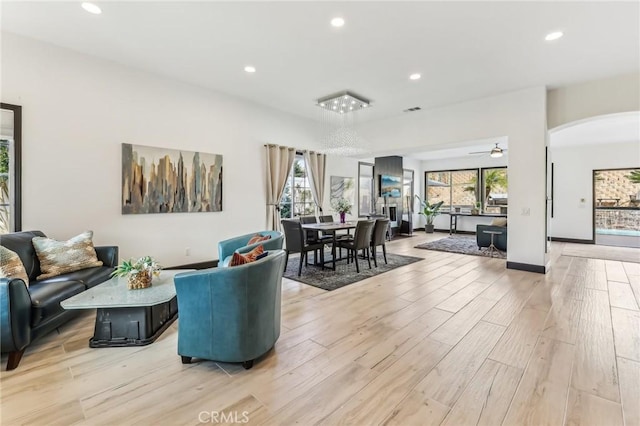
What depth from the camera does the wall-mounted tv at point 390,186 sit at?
9.59 metres

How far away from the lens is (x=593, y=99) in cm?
469

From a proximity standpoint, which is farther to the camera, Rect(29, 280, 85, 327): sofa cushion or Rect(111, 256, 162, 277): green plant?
A: Rect(111, 256, 162, 277): green plant

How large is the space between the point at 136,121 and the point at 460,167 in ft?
34.4

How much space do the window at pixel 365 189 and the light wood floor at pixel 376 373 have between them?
5485mm

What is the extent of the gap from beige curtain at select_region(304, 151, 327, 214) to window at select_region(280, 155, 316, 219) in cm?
A: 12

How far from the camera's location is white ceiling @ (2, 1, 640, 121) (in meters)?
2.94

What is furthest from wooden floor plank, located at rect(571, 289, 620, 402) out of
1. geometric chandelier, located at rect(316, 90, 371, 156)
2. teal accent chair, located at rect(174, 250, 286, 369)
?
geometric chandelier, located at rect(316, 90, 371, 156)

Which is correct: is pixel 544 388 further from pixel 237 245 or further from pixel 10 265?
Answer: pixel 10 265


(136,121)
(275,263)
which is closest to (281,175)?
(136,121)

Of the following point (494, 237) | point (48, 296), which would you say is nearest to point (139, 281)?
point (48, 296)

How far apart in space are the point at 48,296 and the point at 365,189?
7781mm

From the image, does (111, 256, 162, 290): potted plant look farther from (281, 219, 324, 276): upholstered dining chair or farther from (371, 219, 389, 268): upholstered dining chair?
(371, 219, 389, 268): upholstered dining chair

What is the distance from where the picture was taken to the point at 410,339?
8.80ft

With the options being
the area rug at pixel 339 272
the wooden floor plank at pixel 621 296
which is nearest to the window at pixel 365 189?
the area rug at pixel 339 272
